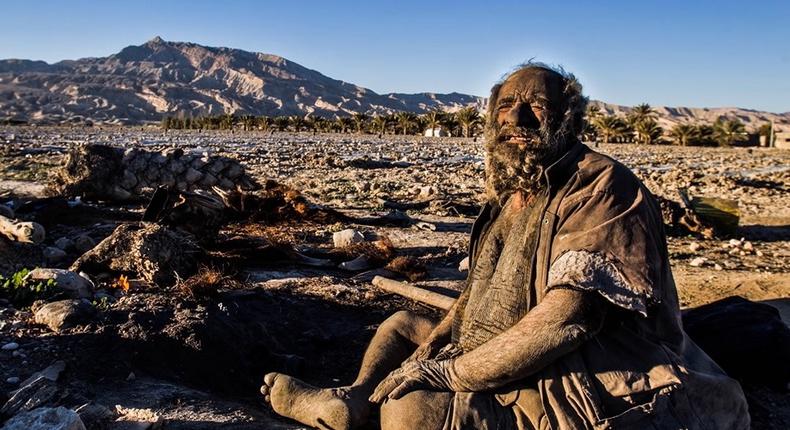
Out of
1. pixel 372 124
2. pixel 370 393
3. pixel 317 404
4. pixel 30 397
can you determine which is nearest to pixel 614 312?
pixel 370 393

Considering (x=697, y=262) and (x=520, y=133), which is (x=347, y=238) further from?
(x=520, y=133)

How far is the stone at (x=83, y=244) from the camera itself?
7094 mm

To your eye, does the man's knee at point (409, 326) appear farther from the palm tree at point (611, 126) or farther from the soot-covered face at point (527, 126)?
the palm tree at point (611, 126)

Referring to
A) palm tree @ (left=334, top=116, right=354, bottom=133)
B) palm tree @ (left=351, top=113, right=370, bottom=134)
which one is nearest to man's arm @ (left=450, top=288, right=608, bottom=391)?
palm tree @ (left=351, top=113, right=370, bottom=134)

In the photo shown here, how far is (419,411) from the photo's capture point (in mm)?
2715

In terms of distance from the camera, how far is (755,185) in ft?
50.2

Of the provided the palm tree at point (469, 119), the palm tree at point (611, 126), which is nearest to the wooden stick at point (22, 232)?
the palm tree at point (611, 126)

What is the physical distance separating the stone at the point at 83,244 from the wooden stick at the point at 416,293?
334 cm

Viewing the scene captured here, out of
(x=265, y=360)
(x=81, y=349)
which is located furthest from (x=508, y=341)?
(x=81, y=349)

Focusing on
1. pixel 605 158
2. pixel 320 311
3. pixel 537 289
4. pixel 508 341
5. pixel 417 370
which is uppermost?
pixel 605 158

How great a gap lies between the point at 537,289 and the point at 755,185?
1497 centimetres

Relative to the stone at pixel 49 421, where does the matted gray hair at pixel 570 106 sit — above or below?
above

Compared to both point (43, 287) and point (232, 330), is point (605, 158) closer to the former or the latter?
point (232, 330)

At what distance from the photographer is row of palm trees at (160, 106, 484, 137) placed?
202 feet
